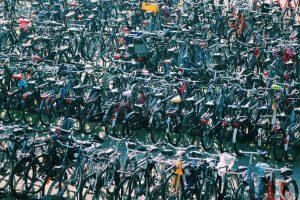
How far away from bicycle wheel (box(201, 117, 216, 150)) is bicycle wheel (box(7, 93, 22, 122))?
13.5 feet

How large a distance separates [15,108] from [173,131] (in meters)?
3.59

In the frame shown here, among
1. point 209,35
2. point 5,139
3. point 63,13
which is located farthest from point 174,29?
point 5,139

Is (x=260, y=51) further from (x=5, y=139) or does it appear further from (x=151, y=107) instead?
(x=5, y=139)

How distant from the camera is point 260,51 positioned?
693 inches

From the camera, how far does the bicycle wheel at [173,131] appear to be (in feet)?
46.7

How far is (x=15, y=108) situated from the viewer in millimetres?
15656

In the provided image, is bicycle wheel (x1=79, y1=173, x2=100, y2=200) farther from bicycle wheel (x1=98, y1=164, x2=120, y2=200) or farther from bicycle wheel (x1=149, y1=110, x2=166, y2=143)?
bicycle wheel (x1=149, y1=110, x2=166, y2=143)

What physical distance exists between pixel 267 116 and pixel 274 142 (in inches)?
24.2

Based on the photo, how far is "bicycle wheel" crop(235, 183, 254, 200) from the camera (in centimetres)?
1141

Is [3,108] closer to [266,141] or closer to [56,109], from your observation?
[56,109]

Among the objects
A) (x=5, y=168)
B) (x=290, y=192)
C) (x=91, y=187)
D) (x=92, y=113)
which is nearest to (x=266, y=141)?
(x=290, y=192)

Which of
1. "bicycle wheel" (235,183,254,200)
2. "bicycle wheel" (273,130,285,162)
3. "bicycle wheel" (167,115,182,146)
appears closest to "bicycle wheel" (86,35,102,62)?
"bicycle wheel" (167,115,182,146)

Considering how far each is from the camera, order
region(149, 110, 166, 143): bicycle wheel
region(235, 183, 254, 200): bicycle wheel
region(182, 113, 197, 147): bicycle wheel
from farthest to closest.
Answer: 1. region(149, 110, 166, 143): bicycle wheel
2. region(182, 113, 197, 147): bicycle wheel
3. region(235, 183, 254, 200): bicycle wheel

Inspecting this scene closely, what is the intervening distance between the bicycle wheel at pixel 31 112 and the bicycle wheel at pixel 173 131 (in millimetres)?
2973
